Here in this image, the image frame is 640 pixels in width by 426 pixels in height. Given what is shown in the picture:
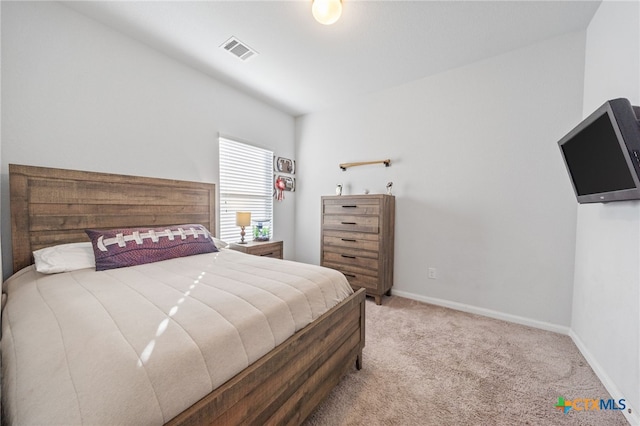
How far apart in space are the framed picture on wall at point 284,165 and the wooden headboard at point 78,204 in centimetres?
140

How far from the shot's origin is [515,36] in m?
2.18

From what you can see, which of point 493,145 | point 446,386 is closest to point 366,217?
point 493,145

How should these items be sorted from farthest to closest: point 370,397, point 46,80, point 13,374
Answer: point 46,80 < point 370,397 < point 13,374

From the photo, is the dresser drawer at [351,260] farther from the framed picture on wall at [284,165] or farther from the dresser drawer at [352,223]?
the framed picture on wall at [284,165]

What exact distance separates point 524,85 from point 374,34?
4.96ft

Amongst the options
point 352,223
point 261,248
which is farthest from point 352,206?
point 261,248

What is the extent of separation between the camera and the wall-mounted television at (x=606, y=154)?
4.01 feet

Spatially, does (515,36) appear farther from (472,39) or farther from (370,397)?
(370,397)

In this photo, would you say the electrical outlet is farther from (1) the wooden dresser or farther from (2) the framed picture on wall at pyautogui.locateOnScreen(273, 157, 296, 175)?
(2) the framed picture on wall at pyautogui.locateOnScreen(273, 157, 296, 175)

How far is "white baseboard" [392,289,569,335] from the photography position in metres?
2.20

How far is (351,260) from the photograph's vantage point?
2980 millimetres

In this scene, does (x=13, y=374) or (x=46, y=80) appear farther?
(x=46, y=80)

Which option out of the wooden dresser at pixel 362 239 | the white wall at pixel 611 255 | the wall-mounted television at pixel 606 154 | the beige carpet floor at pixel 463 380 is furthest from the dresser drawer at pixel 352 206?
the white wall at pixel 611 255

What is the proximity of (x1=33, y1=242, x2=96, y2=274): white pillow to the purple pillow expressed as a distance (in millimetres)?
80
